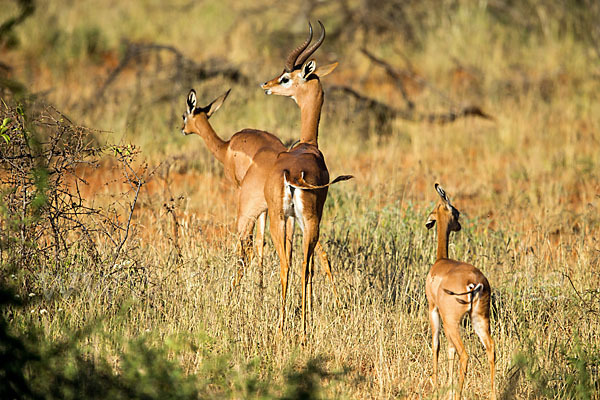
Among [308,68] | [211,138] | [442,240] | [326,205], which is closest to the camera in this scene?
[442,240]

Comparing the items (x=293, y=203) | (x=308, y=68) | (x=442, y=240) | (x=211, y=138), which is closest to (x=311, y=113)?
(x=308, y=68)

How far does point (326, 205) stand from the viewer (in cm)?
844

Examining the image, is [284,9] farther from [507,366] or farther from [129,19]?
[507,366]

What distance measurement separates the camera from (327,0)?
49.4ft

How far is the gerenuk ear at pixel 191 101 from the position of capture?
723 centimetres

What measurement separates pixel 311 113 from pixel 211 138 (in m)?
1.11

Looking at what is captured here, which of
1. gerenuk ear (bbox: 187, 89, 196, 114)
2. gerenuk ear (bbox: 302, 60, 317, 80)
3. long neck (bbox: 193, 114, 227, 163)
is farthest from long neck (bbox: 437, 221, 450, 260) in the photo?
gerenuk ear (bbox: 187, 89, 196, 114)

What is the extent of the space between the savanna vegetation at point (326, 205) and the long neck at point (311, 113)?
36.2 inches

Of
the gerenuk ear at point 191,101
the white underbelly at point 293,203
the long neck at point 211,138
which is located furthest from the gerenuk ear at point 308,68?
the white underbelly at point 293,203

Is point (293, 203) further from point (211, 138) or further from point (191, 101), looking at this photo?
point (191, 101)

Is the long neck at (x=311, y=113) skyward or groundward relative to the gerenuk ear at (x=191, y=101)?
groundward

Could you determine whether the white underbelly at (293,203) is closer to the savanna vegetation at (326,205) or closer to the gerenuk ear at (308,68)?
the savanna vegetation at (326,205)

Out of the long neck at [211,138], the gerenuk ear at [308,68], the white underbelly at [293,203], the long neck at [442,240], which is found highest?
the gerenuk ear at [308,68]

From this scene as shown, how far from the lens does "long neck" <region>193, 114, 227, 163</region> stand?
23.2 ft
